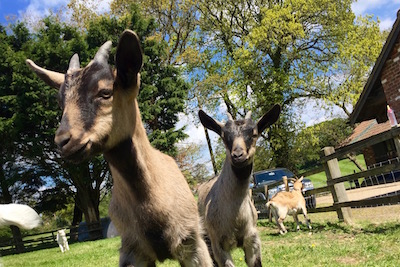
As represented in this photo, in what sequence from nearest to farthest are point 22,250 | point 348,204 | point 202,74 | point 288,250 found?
point 288,250, point 348,204, point 22,250, point 202,74

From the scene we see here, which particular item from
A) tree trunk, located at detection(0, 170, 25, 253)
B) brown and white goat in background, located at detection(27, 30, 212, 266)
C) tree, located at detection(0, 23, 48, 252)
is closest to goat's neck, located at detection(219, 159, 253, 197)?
brown and white goat in background, located at detection(27, 30, 212, 266)

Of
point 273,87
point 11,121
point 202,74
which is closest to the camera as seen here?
point 11,121

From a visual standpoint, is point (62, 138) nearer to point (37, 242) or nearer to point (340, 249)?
point (340, 249)

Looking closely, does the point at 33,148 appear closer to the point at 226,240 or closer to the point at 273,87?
the point at 273,87

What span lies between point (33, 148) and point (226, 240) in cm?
1787

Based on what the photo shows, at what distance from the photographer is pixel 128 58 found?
7.63 feet

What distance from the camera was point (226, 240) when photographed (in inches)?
173

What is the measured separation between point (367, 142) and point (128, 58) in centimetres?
748

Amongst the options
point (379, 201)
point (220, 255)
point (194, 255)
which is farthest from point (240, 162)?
point (379, 201)

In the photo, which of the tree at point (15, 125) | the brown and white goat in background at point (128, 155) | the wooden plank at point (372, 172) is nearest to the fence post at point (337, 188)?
the wooden plank at point (372, 172)

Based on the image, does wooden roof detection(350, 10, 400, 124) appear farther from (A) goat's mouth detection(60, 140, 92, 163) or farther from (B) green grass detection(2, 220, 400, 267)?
(A) goat's mouth detection(60, 140, 92, 163)

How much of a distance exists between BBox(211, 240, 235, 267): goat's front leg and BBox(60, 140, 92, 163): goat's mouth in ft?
8.78

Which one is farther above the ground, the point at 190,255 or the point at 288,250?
the point at 190,255

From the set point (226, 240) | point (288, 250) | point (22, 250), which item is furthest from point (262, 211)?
point (22, 250)
